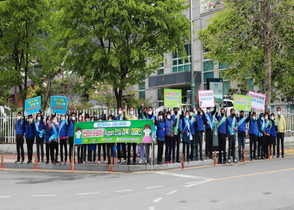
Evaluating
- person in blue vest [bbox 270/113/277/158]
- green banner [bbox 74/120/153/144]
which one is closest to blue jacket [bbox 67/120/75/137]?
green banner [bbox 74/120/153/144]

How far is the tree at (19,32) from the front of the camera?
22141 millimetres

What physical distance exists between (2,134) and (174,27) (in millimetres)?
10590

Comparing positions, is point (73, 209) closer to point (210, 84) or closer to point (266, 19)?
point (210, 84)

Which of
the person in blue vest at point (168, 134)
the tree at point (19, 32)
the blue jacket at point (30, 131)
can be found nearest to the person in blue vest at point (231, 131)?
the person in blue vest at point (168, 134)

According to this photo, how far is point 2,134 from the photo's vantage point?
76.9 ft

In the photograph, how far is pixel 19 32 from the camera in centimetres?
2303

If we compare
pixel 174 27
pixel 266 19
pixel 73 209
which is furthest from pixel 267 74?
pixel 73 209

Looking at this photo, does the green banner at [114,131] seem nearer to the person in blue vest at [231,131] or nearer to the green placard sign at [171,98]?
the green placard sign at [171,98]

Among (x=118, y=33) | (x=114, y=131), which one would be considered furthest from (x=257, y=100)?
(x=118, y=33)

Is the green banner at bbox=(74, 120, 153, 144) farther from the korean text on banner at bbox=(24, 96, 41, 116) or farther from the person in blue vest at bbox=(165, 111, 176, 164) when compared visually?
the korean text on banner at bbox=(24, 96, 41, 116)

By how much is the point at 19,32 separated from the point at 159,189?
14836 mm

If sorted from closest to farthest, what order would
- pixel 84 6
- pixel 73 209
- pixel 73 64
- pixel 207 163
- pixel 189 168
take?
pixel 73 209, pixel 189 168, pixel 207 163, pixel 84 6, pixel 73 64

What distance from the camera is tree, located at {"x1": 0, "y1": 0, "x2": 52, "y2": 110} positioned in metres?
22.1

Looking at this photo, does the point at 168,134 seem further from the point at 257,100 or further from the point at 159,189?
the point at 159,189
